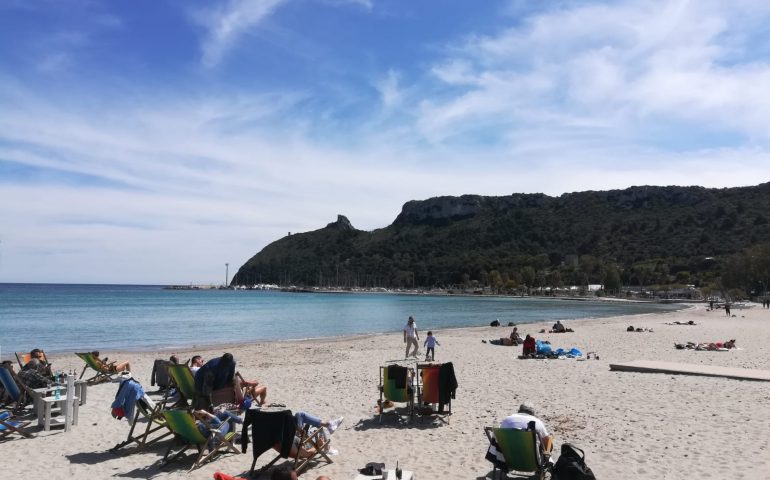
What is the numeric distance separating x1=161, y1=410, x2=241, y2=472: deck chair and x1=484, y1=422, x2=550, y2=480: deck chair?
3303 millimetres

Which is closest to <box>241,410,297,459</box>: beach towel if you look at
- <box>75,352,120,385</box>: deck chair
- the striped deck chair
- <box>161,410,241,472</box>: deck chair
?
<box>161,410,241,472</box>: deck chair

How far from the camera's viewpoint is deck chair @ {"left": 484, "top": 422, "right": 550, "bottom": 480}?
19.7ft

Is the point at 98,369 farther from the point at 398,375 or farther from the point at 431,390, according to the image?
the point at 431,390

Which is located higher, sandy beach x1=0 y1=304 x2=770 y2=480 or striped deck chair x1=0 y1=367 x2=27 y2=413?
striped deck chair x1=0 y1=367 x2=27 y2=413

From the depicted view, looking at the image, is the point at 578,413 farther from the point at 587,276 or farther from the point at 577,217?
the point at 577,217

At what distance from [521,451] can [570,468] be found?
23.1 inches

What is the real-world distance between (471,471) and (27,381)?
710 cm

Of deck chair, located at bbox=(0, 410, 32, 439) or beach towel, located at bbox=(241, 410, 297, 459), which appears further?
deck chair, located at bbox=(0, 410, 32, 439)

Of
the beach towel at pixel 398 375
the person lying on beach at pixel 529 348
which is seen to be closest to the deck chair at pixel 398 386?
the beach towel at pixel 398 375

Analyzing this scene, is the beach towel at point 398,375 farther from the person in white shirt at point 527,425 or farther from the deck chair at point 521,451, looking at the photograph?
the deck chair at point 521,451

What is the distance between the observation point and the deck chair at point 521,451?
19.7ft

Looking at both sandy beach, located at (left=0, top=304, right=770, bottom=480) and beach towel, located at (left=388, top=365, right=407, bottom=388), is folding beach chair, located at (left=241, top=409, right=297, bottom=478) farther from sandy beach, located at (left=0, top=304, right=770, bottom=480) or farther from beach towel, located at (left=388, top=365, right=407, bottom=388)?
beach towel, located at (left=388, top=365, right=407, bottom=388)

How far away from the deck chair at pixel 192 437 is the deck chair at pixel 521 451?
10.8 ft

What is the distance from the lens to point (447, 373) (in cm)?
882
